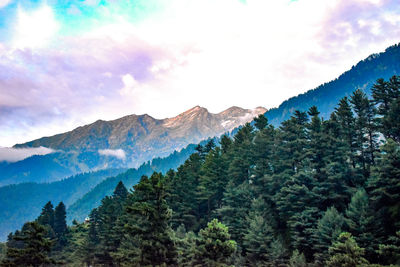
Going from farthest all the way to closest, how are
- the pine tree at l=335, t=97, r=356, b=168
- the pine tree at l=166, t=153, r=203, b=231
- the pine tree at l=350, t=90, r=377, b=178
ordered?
the pine tree at l=166, t=153, r=203, b=231
the pine tree at l=335, t=97, r=356, b=168
the pine tree at l=350, t=90, r=377, b=178

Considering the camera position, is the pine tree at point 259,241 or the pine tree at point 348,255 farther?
the pine tree at point 259,241

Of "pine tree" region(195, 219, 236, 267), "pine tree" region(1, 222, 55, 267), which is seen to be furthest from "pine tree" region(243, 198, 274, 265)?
"pine tree" region(1, 222, 55, 267)

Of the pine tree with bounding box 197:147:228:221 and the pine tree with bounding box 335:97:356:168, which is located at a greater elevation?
the pine tree with bounding box 335:97:356:168

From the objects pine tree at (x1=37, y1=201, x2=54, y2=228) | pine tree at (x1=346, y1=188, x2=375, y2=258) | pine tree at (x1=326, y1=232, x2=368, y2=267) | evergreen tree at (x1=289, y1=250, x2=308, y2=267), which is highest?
pine tree at (x1=37, y1=201, x2=54, y2=228)

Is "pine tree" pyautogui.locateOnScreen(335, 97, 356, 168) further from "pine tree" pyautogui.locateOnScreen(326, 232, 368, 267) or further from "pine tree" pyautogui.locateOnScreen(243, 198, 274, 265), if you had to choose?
"pine tree" pyautogui.locateOnScreen(326, 232, 368, 267)

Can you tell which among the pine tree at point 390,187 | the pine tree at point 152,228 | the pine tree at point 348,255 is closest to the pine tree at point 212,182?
the pine tree at point 152,228

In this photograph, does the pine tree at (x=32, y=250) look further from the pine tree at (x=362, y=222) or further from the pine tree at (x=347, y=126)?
the pine tree at (x=347, y=126)

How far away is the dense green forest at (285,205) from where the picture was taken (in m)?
29.2

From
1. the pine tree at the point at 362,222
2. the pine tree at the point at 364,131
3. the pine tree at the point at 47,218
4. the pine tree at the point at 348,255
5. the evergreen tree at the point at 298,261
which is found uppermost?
the pine tree at the point at 364,131

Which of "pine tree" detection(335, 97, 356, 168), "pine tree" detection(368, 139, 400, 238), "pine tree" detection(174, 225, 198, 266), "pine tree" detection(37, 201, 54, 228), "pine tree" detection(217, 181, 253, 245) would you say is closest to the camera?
"pine tree" detection(368, 139, 400, 238)

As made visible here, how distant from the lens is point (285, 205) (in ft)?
126

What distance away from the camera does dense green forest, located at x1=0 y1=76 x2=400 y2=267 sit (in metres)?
29.2

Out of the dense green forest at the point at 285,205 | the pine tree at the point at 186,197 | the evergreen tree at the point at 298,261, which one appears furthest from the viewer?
the pine tree at the point at 186,197

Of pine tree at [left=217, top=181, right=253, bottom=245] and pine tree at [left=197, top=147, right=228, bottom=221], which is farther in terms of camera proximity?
pine tree at [left=197, top=147, right=228, bottom=221]
